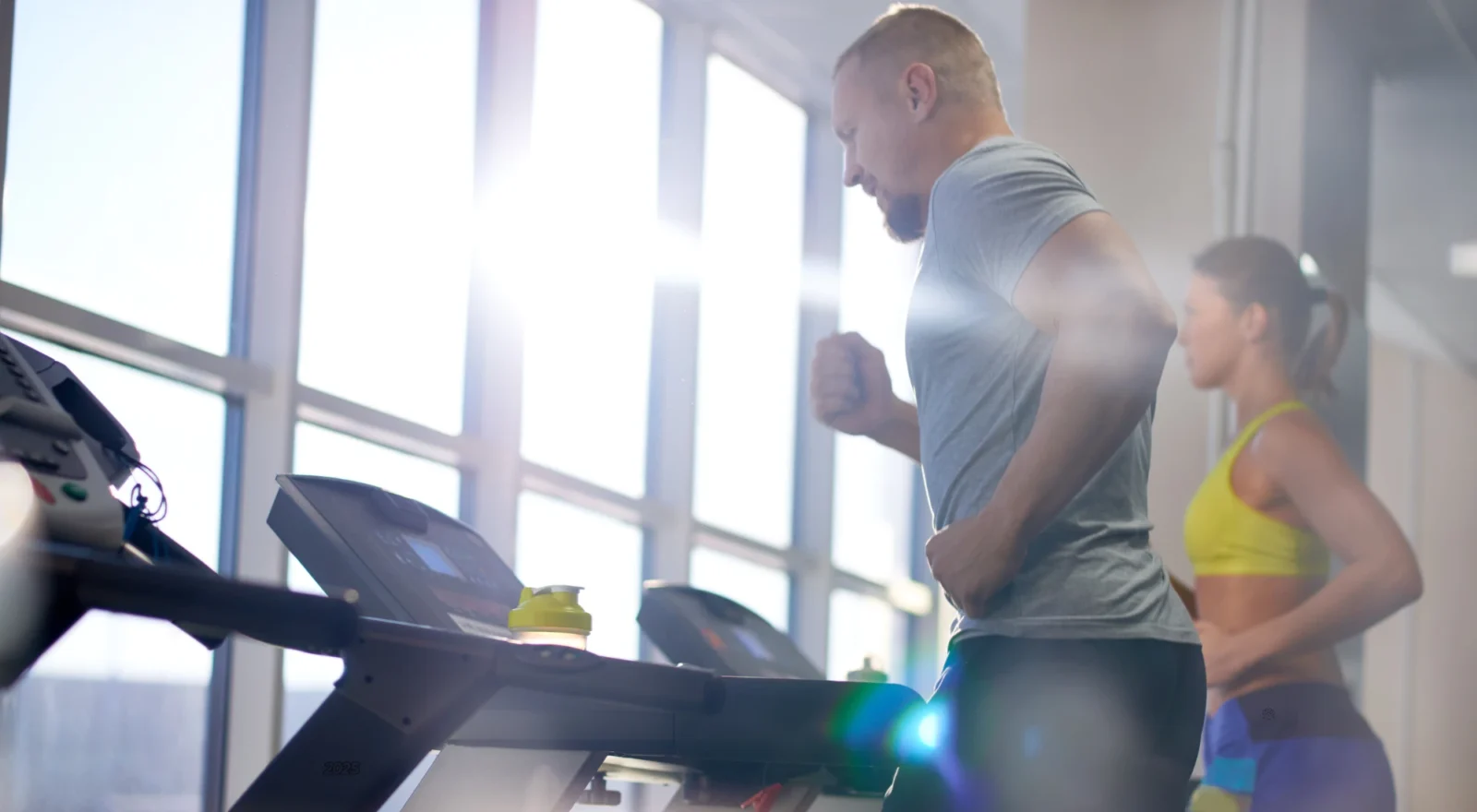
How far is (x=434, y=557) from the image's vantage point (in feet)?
5.95

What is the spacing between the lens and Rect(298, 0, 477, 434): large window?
12.4ft

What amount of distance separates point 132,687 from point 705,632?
1.59 m

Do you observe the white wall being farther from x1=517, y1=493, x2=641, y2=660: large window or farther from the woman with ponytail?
x1=517, y1=493, x2=641, y2=660: large window

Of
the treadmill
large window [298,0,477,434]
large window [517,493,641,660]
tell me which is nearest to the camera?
the treadmill

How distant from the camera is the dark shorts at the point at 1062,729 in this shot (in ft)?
4.12

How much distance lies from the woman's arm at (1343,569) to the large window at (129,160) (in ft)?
7.42

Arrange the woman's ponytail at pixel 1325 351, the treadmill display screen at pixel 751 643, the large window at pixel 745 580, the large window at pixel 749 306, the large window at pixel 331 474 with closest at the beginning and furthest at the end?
the treadmill display screen at pixel 751 643 < the woman's ponytail at pixel 1325 351 < the large window at pixel 331 474 < the large window at pixel 745 580 < the large window at pixel 749 306

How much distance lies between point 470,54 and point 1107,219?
3474mm

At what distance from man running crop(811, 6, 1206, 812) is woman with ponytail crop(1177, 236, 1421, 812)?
1.17 m

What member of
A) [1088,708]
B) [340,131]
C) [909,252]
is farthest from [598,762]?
[909,252]

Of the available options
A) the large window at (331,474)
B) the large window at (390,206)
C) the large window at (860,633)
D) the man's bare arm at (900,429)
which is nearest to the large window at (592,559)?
the large window at (331,474)

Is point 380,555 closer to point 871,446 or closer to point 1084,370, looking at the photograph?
point 1084,370

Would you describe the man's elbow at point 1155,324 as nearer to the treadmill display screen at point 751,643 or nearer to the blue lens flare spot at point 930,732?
the blue lens flare spot at point 930,732

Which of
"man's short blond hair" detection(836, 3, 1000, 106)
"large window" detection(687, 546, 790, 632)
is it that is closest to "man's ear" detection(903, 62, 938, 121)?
"man's short blond hair" detection(836, 3, 1000, 106)
